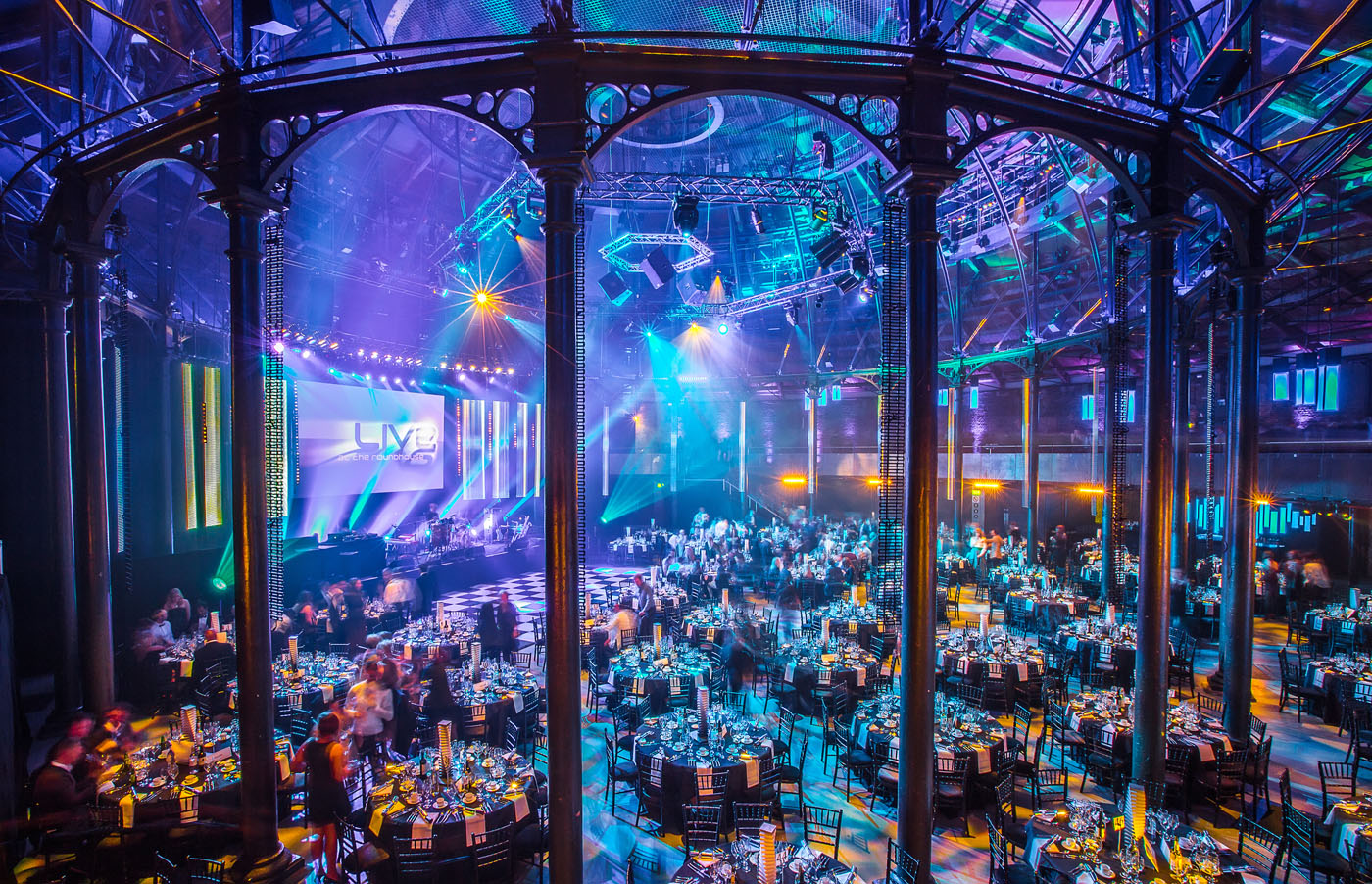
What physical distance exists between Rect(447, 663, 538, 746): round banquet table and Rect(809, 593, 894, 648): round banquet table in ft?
14.6

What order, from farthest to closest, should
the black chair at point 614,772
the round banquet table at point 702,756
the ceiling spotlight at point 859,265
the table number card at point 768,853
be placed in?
the ceiling spotlight at point 859,265
the black chair at point 614,772
the round banquet table at point 702,756
the table number card at point 768,853

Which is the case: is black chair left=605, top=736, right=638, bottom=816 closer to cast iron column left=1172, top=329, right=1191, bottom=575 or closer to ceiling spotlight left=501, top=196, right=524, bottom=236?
ceiling spotlight left=501, top=196, right=524, bottom=236

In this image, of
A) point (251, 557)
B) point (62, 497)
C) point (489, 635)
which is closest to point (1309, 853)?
point (251, 557)

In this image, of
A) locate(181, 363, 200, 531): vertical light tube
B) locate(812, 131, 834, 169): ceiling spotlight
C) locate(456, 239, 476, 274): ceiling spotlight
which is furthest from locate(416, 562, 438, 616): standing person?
locate(812, 131, 834, 169): ceiling spotlight

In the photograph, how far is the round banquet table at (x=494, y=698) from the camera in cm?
700

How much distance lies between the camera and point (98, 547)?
664cm

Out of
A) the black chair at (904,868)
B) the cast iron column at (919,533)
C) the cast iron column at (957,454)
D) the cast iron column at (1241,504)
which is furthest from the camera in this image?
the cast iron column at (957,454)

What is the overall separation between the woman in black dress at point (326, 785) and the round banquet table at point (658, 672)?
3.28m

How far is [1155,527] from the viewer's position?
5.77 m

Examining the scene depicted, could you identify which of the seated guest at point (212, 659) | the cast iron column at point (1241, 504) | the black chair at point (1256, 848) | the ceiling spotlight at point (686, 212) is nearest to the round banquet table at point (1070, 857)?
the black chair at point (1256, 848)

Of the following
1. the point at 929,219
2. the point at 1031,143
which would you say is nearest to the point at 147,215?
the point at 929,219

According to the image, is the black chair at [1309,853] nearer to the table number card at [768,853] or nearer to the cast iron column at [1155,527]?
the cast iron column at [1155,527]

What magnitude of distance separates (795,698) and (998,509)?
15.8 meters

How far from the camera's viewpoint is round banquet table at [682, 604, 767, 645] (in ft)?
32.9
